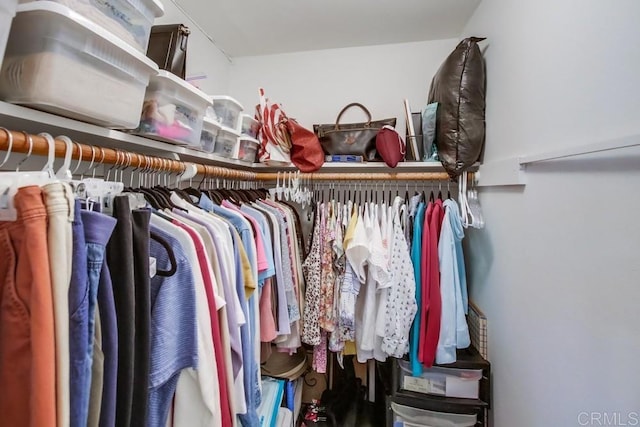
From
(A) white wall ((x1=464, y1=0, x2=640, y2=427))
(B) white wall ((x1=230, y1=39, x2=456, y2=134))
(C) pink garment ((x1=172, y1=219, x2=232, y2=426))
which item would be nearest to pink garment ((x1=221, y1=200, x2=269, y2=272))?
(C) pink garment ((x1=172, y1=219, x2=232, y2=426))

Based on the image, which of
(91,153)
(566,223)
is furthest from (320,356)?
(91,153)

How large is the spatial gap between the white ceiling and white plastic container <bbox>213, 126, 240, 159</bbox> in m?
0.70

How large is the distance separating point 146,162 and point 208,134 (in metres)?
0.39

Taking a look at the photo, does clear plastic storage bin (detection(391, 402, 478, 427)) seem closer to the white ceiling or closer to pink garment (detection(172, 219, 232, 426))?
pink garment (detection(172, 219, 232, 426))

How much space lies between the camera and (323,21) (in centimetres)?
161

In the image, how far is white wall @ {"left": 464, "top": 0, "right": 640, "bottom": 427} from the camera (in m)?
0.63

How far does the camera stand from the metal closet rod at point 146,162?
568 millimetres

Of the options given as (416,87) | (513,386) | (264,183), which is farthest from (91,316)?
(416,87)

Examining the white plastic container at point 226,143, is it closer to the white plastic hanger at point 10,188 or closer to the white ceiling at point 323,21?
the white ceiling at point 323,21

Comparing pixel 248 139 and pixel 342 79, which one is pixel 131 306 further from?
pixel 342 79

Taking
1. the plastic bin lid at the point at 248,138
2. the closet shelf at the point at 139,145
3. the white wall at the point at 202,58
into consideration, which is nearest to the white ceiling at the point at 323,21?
the white wall at the point at 202,58

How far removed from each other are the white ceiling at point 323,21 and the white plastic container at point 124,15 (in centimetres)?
85

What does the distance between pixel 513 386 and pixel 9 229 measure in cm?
150

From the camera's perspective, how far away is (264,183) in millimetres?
1967
